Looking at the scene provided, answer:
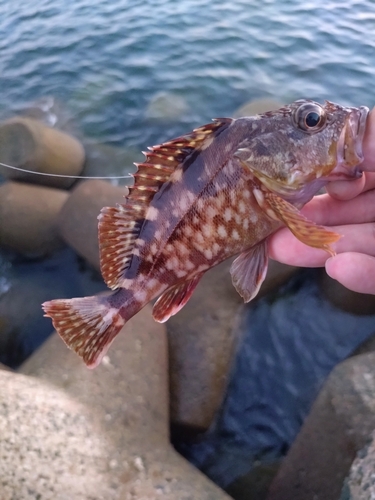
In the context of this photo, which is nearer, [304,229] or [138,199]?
[304,229]

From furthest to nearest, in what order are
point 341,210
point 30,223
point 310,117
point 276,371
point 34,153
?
point 34,153 → point 30,223 → point 276,371 → point 341,210 → point 310,117

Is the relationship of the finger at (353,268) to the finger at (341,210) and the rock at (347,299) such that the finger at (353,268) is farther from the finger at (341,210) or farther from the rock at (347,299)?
the rock at (347,299)

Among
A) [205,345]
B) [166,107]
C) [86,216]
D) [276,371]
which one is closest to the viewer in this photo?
[205,345]

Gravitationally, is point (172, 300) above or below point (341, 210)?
below

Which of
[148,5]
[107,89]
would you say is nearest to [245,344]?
[107,89]

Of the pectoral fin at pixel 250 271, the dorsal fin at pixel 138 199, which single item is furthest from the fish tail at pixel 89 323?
the pectoral fin at pixel 250 271

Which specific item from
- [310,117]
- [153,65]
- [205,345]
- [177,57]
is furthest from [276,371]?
[177,57]

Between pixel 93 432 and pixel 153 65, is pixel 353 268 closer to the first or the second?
pixel 93 432
